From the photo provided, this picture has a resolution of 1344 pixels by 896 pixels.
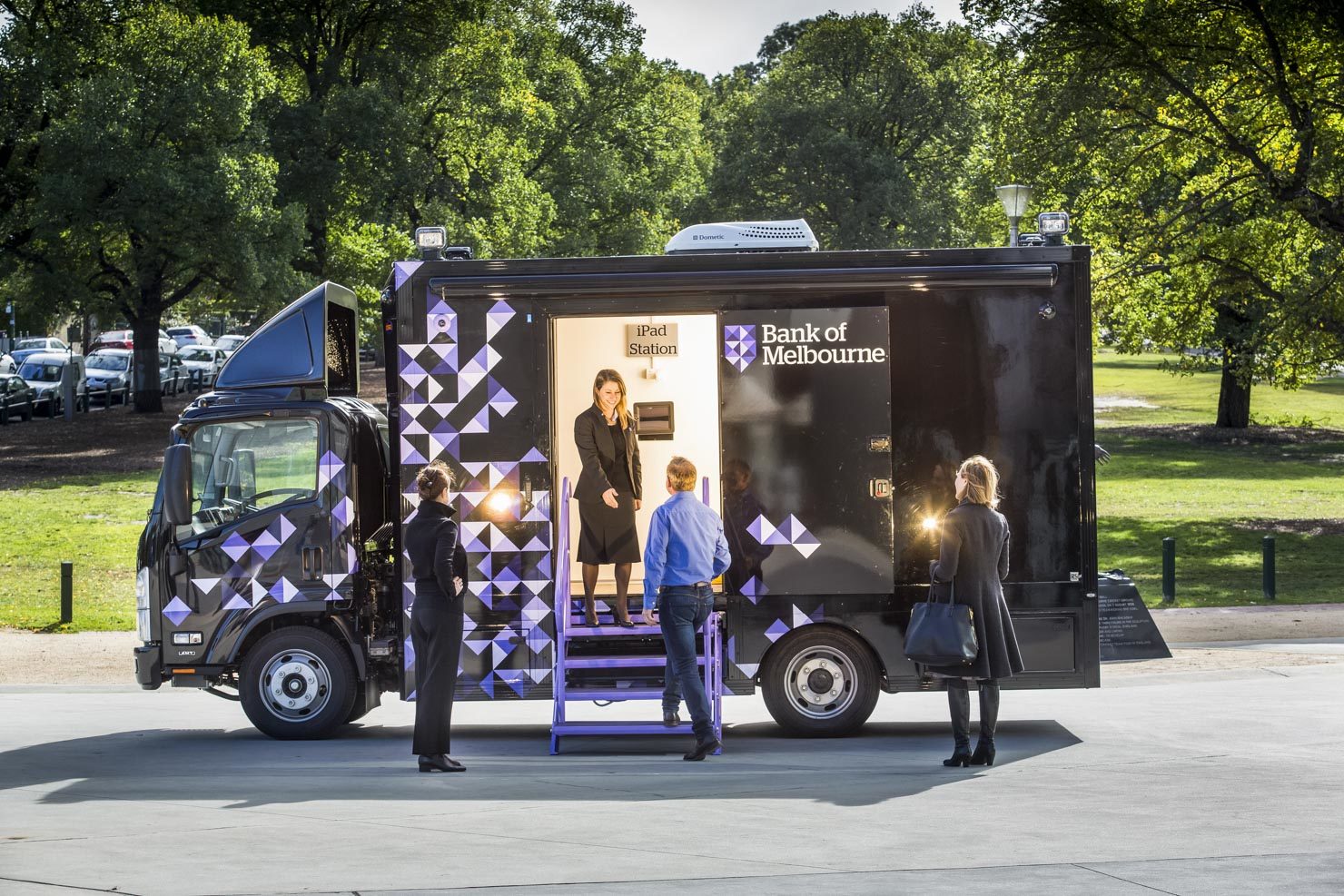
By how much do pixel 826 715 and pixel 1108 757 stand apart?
72.8 inches

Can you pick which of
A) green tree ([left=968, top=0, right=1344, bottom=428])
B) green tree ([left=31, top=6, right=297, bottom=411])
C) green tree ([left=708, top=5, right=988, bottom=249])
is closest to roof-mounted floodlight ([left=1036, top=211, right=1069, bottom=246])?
green tree ([left=968, top=0, right=1344, bottom=428])

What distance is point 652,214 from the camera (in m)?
51.1

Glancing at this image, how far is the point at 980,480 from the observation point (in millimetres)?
9391

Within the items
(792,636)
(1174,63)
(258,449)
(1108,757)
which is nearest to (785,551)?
(792,636)

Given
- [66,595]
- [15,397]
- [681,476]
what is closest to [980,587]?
[681,476]

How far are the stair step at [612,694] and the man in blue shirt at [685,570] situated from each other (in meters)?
0.46

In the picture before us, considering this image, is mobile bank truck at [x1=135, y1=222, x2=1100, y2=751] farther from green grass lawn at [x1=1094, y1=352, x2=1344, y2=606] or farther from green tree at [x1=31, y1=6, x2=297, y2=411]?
green tree at [x1=31, y1=6, x2=297, y2=411]

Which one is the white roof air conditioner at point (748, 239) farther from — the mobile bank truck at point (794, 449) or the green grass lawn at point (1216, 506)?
the green grass lawn at point (1216, 506)

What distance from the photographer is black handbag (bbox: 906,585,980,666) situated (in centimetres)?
934

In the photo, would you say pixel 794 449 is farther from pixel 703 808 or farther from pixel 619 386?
pixel 703 808

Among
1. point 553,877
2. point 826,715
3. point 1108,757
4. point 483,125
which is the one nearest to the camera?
point 553,877

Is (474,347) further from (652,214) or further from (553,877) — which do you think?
(652,214)

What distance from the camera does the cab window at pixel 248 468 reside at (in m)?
10.9

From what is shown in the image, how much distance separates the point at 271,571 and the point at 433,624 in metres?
1.81
